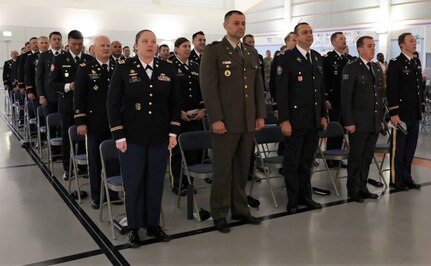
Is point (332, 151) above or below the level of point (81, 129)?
below

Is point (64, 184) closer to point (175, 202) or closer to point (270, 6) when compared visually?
point (175, 202)

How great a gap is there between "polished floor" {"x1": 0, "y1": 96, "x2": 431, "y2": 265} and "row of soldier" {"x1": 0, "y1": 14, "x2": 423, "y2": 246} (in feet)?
0.58

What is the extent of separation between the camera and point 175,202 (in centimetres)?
445

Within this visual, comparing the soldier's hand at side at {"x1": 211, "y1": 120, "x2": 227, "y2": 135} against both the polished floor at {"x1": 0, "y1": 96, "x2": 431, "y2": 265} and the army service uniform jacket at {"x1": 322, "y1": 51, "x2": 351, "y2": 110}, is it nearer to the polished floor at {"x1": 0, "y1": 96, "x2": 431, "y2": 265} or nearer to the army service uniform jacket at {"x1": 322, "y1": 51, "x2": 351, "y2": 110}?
the polished floor at {"x1": 0, "y1": 96, "x2": 431, "y2": 265}

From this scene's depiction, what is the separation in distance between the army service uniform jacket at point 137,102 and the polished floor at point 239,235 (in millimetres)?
862

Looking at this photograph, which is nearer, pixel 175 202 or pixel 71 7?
pixel 175 202

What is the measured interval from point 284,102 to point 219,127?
807 millimetres

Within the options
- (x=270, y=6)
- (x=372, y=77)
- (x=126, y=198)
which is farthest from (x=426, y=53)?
(x=126, y=198)

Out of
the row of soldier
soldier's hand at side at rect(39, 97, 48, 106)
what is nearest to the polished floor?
the row of soldier

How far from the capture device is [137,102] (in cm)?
322

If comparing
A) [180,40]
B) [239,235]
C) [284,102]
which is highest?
[180,40]

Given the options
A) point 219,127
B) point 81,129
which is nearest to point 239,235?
point 219,127

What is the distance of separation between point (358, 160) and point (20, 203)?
3.42m

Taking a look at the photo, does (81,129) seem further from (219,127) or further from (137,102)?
(219,127)
